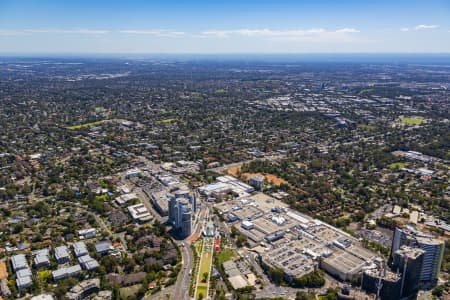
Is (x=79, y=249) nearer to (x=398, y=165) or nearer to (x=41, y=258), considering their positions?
(x=41, y=258)

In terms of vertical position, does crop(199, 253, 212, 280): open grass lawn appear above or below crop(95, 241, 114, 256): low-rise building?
below

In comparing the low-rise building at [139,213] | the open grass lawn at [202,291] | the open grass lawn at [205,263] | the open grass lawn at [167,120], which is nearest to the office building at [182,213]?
the low-rise building at [139,213]

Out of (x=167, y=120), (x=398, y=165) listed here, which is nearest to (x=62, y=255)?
(x=398, y=165)

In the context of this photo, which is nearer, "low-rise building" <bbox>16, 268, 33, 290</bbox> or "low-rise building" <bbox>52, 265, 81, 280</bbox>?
"low-rise building" <bbox>16, 268, 33, 290</bbox>

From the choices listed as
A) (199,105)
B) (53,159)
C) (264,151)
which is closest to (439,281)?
(264,151)

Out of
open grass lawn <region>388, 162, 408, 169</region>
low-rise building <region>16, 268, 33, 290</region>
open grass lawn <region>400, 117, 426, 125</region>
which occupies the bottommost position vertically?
low-rise building <region>16, 268, 33, 290</region>

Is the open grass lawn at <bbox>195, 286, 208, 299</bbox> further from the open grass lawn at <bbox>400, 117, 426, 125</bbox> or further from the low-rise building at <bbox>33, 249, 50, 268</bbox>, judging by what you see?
the open grass lawn at <bbox>400, 117, 426, 125</bbox>

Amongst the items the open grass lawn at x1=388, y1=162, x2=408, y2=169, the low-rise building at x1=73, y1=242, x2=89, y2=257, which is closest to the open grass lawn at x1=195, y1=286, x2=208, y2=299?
the low-rise building at x1=73, y1=242, x2=89, y2=257

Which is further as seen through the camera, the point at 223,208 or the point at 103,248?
the point at 223,208

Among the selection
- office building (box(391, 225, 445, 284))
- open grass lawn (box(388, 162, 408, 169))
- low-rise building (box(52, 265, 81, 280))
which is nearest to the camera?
office building (box(391, 225, 445, 284))

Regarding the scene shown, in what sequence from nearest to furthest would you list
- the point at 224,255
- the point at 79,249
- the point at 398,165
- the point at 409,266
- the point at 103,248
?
the point at 409,266
the point at 79,249
the point at 224,255
the point at 103,248
the point at 398,165

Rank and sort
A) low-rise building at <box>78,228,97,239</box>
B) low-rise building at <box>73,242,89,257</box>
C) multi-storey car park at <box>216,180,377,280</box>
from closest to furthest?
multi-storey car park at <box>216,180,377,280</box> < low-rise building at <box>73,242,89,257</box> < low-rise building at <box>78,228,97,239</box>

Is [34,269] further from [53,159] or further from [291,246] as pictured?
[53,159]
